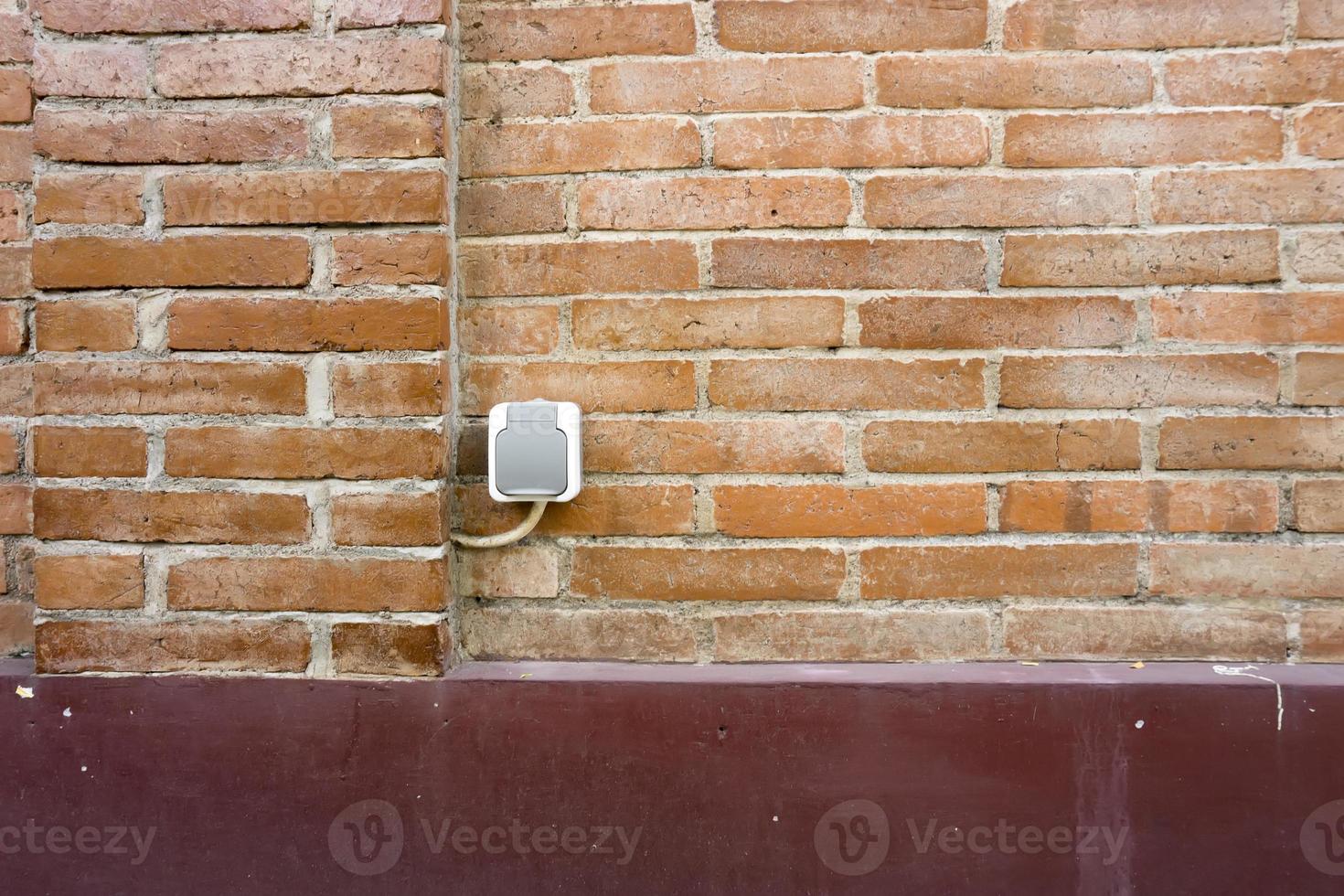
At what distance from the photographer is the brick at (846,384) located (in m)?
1.32

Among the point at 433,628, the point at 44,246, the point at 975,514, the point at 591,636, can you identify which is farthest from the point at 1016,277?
the point at 44,246

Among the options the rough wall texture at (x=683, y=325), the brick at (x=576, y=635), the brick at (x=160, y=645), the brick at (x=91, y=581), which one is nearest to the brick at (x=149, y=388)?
the rough wall texture at (x=683, y=325)

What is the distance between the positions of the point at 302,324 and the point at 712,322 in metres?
0.64

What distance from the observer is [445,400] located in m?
1.28

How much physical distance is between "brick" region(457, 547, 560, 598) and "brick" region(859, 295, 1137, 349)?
0.63 meters

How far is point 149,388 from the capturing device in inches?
50.1

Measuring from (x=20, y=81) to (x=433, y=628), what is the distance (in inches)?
44.4

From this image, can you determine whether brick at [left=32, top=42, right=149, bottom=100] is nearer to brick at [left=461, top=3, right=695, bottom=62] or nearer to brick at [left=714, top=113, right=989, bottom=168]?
brick at [left=461, top=3, right=695, bottom=62]

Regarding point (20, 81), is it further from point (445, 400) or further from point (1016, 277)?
point (1016, 277)

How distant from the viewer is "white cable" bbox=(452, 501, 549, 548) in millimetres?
1304

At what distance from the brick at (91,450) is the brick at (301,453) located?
49 millimetres

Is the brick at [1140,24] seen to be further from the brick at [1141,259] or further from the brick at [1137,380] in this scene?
the brick at [1137,380]

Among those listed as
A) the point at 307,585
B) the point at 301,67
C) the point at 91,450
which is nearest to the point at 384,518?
the point at 307,585

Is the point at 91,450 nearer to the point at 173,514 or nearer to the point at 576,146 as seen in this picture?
the point at 173,514
